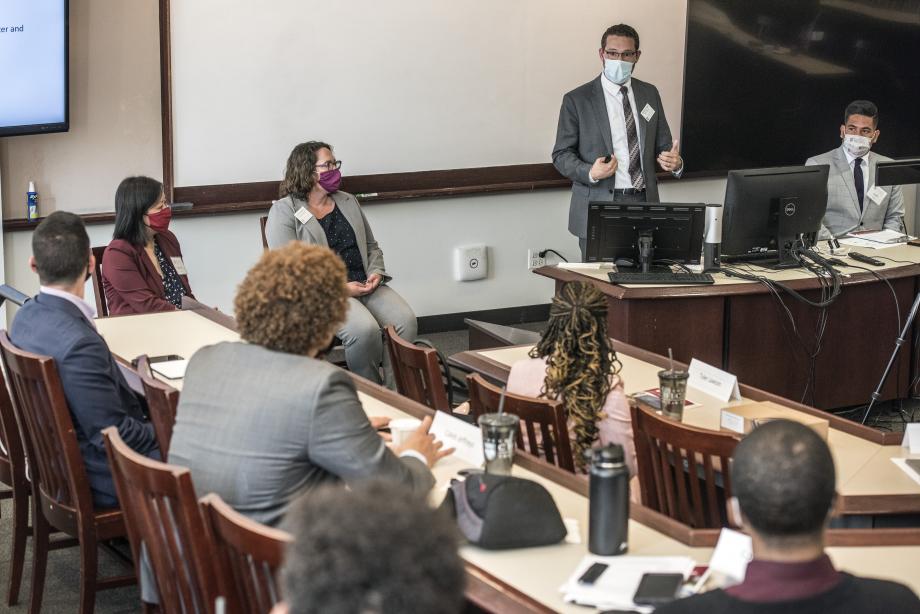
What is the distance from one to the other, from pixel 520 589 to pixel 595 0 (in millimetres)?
5423

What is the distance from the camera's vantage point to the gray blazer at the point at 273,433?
217 centimetres

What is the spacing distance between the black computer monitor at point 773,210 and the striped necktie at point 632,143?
0.94 m

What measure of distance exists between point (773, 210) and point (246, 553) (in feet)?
11.9

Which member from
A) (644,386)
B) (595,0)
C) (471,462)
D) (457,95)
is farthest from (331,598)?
(595,0)

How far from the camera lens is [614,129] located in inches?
234

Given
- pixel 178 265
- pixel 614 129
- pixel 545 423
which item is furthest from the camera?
pixel 614 129

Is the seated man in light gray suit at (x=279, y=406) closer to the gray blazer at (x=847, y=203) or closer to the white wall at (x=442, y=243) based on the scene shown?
the white wall at (x=442, y=243)

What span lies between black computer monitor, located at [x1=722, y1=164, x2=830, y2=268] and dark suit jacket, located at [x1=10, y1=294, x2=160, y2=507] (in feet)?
9.16

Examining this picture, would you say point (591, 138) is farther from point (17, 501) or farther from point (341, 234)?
point (17, 501)

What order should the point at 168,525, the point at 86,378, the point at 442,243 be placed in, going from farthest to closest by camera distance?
1. the point at 442,243
2. the point at 86,378
3. the point at 168,525

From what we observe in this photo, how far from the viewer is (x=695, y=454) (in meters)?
2.75

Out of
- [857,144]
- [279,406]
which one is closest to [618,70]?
[857,144]

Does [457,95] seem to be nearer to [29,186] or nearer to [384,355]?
[384,355]

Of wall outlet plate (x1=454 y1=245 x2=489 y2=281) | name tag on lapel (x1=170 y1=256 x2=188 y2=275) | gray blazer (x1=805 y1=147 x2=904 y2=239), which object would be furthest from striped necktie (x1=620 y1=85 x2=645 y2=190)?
name tag on lapel (x1=170 y1=256 x2=188 y2=275)
